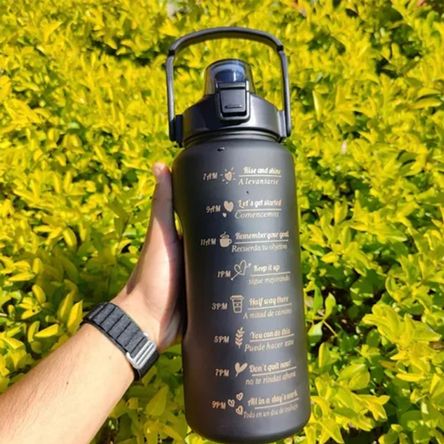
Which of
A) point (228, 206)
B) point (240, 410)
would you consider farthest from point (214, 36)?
point (240, 410)

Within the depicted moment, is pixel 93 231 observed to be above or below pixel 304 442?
above

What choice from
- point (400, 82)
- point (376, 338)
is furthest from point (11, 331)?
point (400, 82)

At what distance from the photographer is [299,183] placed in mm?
1462

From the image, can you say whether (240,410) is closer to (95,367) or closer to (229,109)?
(95,367)

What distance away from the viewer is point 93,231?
1373 mm

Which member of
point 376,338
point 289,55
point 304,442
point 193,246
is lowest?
point 304,442

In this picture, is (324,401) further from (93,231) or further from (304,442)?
(93,231)

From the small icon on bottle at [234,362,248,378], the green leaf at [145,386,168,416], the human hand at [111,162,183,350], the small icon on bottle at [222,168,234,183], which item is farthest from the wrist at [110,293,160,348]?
the small icon on bottle at [222,168,234,183]

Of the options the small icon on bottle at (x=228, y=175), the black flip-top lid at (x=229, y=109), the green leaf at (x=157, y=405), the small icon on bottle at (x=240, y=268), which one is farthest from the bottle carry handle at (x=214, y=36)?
the green leaf at (x=157, y=405)

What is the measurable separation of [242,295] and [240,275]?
3cm

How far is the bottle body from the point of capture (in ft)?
3.14

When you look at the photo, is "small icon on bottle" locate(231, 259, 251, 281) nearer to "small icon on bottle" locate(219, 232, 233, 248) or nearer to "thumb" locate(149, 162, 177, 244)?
"small icon on bottle" locate(219, 232, 233, 248)

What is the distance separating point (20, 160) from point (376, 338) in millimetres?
1004

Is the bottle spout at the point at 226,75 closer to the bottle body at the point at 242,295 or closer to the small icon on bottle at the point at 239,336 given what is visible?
the bottle body at the point at 242,295
